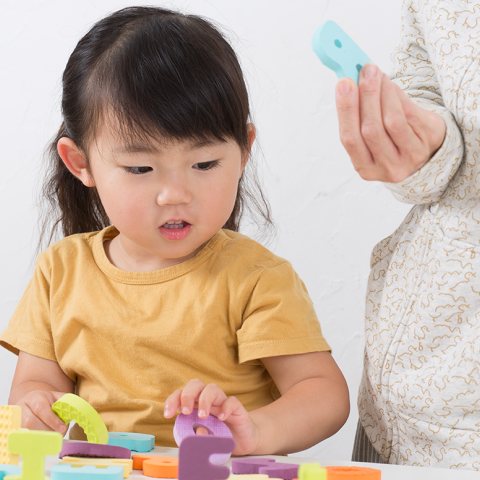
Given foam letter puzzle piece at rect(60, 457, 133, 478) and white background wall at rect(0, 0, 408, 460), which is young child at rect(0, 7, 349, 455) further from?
white background wall at rect(0, 0, 408, 460)

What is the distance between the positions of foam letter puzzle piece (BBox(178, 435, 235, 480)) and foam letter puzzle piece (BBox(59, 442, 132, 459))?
0.49 feet

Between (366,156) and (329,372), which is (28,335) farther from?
(366,156)

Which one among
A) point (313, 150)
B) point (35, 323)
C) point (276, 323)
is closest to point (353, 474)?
point (276, 323)

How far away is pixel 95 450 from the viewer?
524mm

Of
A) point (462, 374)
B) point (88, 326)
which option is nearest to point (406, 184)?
point (462, 374)

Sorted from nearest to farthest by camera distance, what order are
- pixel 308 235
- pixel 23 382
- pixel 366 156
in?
pixel 366 156 → pixel 23 382 → pixel 308 235

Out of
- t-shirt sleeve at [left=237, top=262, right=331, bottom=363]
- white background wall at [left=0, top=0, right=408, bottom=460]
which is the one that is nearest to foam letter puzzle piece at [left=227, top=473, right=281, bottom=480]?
t-shirt sleeve at [left=237, top=262, right=331, bottom=363]

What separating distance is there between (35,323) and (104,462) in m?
0.33

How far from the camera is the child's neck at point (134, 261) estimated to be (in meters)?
0.77

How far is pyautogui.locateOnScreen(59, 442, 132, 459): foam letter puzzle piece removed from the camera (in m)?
0.52

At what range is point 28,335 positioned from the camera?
0.77 metres

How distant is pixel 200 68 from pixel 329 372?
361 mm

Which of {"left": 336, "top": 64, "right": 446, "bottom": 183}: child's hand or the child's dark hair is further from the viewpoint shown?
the child's dark hair

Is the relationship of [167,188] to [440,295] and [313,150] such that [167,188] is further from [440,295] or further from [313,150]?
[313,150]
